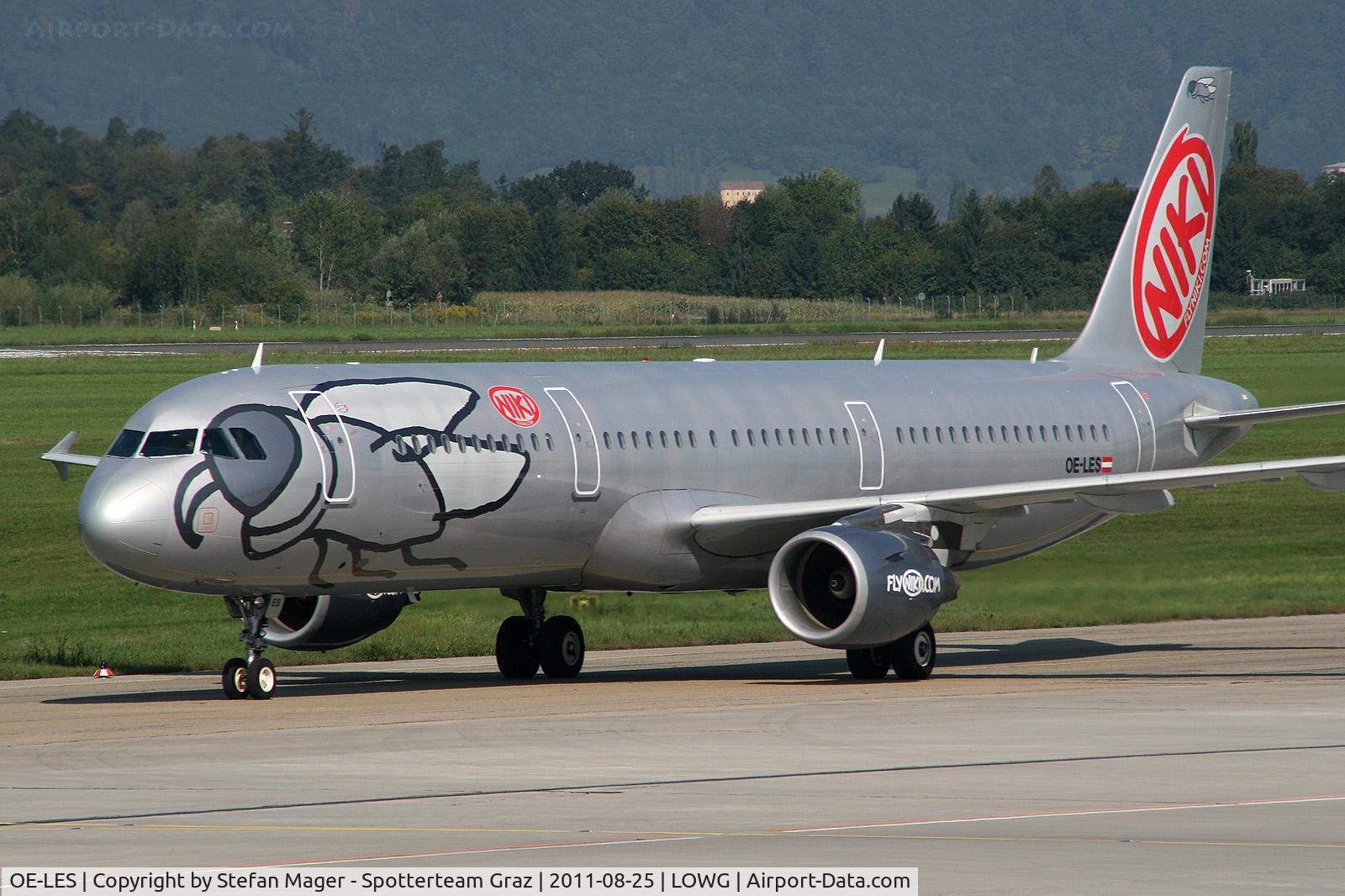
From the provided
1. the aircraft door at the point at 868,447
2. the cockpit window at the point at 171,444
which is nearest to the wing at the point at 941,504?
the aircraft door at the point at 868,447

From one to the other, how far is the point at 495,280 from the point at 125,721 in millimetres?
148510

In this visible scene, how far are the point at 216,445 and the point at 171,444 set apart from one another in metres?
0.51

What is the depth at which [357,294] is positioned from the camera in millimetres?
165500

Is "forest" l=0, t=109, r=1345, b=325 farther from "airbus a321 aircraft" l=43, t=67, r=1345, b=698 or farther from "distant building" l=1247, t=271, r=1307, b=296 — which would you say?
"airbus a321 aircraft" l=43, t=67, r=1345, b=698

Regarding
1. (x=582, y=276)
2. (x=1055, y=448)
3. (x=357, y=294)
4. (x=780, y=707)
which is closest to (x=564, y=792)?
(x=780, y=707)

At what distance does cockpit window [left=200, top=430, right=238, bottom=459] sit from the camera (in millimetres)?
24109

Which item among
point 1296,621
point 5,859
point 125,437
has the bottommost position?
point 1296,621

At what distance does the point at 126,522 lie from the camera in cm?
2330

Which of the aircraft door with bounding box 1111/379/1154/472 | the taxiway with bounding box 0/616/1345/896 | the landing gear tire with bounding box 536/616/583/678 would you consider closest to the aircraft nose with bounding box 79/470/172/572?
the taxiway with bounding box 0/616/1345/896

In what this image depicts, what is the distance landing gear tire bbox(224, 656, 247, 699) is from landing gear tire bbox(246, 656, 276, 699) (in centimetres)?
5

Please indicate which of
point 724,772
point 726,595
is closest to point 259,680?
point 724,772

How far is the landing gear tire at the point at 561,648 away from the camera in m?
29.0

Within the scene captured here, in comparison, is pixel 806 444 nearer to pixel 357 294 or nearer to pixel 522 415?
pixel 522 415

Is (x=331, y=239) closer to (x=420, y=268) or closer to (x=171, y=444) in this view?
(x=420, y=268)
